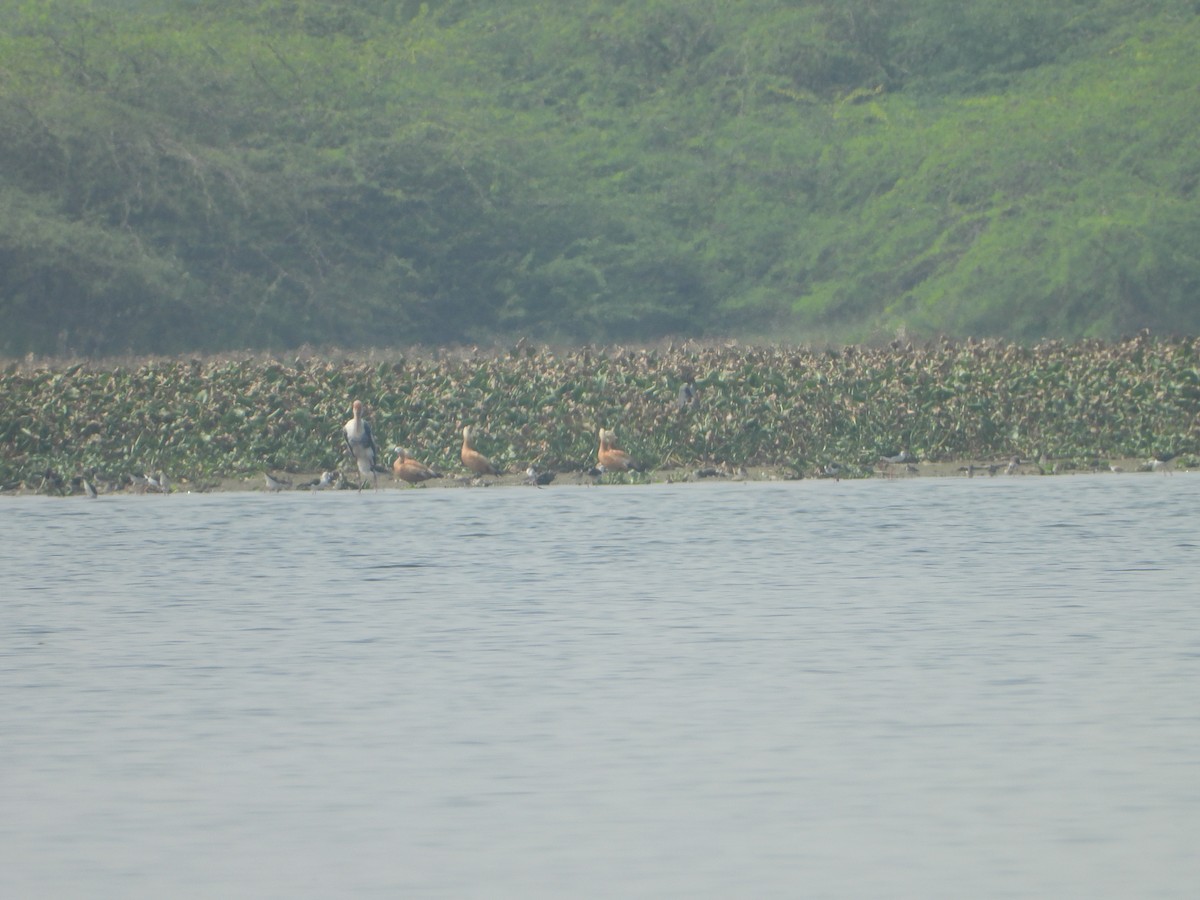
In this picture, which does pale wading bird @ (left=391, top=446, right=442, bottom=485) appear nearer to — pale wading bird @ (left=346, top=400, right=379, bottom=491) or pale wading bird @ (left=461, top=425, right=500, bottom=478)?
pale wading bird @ (left=346, top=400, right=379, bottom=491)

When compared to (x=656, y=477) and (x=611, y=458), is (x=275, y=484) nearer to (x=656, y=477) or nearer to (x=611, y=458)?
(x=611, y=458)

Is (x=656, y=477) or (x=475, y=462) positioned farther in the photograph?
(x=656, y=477)

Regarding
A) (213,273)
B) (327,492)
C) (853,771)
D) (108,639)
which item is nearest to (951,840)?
(853,771)

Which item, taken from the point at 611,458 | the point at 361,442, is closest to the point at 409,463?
the point at 361,442

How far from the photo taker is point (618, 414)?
25062 mm

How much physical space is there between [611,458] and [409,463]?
2188 millimetres

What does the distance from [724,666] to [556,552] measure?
614 centimetres

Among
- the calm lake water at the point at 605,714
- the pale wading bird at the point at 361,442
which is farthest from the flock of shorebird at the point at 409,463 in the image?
the calm lake water at the point at 605,714

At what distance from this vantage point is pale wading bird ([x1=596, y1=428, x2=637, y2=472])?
23859mm

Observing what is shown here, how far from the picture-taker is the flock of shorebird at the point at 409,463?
23250mm

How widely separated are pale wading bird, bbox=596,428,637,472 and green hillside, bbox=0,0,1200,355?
1581 centimetres

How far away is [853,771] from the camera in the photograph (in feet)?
29.5

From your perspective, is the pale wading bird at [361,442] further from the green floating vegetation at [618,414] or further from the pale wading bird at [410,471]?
the green floating vegetation at [618,414]

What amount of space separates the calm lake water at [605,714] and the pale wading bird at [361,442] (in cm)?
384
